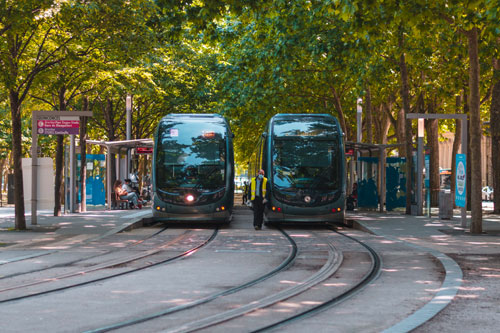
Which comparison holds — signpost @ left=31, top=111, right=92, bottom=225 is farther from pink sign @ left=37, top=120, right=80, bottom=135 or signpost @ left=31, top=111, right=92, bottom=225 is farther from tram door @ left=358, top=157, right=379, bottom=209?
tram door @ left=358, top=157, right=379, bottom=209

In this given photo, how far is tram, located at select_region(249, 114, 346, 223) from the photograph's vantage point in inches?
810

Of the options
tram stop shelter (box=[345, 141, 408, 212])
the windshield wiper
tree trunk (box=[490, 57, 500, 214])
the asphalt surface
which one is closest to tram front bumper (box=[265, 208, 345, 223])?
the asphalt surface

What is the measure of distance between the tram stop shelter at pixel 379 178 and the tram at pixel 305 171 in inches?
286

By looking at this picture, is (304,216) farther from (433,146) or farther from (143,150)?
(433,146)

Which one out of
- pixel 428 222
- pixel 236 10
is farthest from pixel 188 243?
pixel 428 222

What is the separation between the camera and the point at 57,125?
62.5 feet

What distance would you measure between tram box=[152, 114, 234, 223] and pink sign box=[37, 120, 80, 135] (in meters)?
2.84

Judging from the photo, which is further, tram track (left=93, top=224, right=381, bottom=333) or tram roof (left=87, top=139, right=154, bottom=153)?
tram roof (left=87, top=139, right=154, bottom=153)

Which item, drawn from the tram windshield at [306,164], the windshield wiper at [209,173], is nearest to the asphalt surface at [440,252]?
the tram windshield at [306,164]

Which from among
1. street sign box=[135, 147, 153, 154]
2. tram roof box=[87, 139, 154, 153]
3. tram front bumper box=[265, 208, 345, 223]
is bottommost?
A: tram front bumper box=[265, 208, 345, 223]

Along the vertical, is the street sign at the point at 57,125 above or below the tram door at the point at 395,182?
above

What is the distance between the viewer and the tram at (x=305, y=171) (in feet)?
67.5

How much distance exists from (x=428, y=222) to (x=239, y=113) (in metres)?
13.1

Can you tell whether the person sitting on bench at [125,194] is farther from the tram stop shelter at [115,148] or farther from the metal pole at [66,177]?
the metal pole at [66,177]
